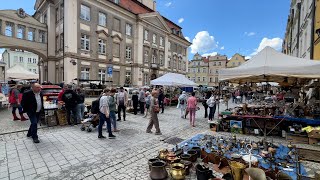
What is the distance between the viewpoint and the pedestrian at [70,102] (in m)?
8.64

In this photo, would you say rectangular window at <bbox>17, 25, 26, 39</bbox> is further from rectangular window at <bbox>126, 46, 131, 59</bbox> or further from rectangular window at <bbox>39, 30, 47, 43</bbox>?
rectangular window at <bbox>126, 46, 131, 59</bbox>

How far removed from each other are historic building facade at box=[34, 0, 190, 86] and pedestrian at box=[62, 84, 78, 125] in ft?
36.7

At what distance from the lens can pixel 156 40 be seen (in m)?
35.5

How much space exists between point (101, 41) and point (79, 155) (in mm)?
23379

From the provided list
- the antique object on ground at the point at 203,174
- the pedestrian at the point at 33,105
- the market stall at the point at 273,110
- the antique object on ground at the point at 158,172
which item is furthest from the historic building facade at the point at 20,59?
the antique object on ground at the point at 203,174

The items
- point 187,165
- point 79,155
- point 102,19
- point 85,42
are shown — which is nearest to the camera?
point 187,165

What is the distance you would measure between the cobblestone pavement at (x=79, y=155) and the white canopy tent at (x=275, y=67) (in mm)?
2571

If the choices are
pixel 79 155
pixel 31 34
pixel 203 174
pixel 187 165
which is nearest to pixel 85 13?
pixel 31 34

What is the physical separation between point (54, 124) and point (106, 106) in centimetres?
363

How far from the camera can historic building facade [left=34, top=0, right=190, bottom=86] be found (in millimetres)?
22750

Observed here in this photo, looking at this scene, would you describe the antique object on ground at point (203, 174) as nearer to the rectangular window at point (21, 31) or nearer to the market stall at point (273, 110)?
the market stall at point (273, 110)

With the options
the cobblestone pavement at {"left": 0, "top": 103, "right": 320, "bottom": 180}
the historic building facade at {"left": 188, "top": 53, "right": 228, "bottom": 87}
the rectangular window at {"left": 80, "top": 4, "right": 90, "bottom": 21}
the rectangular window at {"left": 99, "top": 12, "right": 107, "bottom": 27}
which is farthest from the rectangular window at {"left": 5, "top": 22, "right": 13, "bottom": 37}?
the historic building facade at {"left": 188, "top": 53, "right": 228, "bottom": 87}

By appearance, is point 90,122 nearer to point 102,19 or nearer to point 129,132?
point 129,132

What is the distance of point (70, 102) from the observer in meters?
8.73
